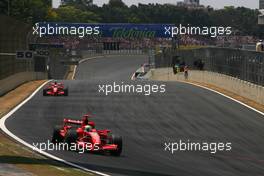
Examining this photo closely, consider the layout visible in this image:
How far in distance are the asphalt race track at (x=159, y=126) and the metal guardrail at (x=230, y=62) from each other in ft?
6.08

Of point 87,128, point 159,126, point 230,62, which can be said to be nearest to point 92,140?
point 87,128

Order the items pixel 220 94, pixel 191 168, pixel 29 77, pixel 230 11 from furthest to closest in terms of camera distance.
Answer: pixel 230 11, pixel 29 77, pixel 220 94, pixel 191 168

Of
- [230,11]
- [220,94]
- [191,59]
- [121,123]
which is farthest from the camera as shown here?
[230,11]

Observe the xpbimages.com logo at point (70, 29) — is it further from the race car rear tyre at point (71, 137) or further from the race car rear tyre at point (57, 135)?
the race car rear tyre at point (71, 137)

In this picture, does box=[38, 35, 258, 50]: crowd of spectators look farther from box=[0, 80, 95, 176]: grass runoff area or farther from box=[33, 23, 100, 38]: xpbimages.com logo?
box=[0, 80, 95, 176]: grass runoff area

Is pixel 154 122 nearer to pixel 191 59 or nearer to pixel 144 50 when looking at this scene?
pixel 191 59

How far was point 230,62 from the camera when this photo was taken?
129ft

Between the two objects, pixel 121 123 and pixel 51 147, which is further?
pixel 121 123

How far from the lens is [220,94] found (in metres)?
35.9

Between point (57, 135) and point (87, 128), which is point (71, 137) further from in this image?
point (57, 135)

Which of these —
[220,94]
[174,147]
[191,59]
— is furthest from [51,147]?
[191,59]

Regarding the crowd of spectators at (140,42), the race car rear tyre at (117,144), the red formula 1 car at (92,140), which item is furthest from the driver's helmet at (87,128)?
the crowd of spectators at (140,42)

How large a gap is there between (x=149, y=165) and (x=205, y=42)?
11336 cm

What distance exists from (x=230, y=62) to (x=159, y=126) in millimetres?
15959
